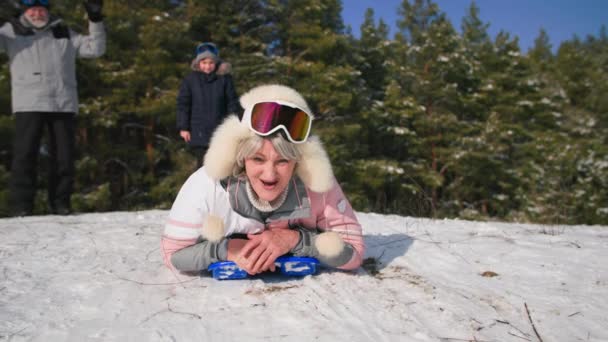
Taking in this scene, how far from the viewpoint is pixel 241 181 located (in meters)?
2.05

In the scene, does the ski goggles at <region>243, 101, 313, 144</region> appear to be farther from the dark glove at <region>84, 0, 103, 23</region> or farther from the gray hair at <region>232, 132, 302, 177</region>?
the dark glove at <region>84, 0, 103, 23</region>

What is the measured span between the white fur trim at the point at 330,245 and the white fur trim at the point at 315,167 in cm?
23

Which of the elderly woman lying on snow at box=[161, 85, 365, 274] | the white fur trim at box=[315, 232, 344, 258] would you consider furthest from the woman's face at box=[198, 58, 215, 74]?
the white fur trim at box=[315, 232, 344, 258]

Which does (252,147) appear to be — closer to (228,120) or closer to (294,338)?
(228,120)

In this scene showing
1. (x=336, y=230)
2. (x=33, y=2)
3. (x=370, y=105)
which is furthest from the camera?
(x=370, y=105)

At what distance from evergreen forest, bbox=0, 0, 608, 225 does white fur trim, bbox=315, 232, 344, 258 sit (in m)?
7.92

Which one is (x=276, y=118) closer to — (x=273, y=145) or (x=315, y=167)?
(x=273, y=145)

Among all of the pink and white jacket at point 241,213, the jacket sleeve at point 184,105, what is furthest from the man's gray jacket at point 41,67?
the pink and white jacket at point 241,213

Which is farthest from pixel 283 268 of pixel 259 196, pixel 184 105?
pixel 184 105

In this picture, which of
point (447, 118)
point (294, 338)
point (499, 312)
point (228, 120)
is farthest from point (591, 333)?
point (447, 118)

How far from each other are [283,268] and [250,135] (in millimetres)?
698

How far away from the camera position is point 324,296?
1.86 metres

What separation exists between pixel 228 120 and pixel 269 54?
13.8m

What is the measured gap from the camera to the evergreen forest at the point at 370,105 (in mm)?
12234
